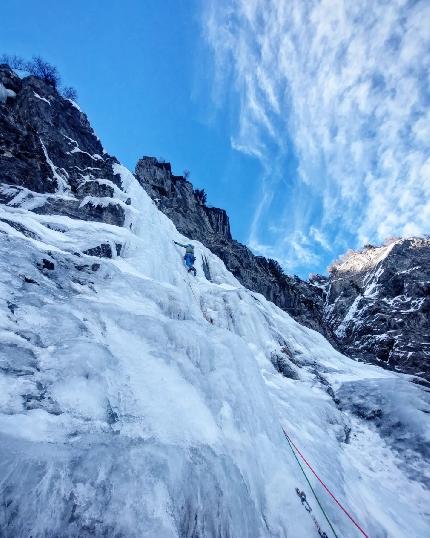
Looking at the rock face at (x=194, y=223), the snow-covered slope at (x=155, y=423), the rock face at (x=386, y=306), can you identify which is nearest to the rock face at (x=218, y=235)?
the rock face at (x=194, y=223)

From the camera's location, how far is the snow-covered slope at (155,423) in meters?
3.49

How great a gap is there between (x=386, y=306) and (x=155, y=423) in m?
40.3

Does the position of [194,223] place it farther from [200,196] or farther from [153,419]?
[153,419]

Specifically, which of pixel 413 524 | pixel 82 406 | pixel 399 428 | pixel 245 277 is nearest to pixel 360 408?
pixel 399 428

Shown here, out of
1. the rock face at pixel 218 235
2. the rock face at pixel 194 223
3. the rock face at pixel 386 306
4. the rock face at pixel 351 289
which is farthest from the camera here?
the rock face at pixel 386 306

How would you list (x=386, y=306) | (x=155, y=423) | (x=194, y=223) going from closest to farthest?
(x=155, y=423) → (x=194, y=223) → (x=386, y=306)

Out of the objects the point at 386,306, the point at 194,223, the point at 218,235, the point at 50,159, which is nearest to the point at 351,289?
the point at 386,306

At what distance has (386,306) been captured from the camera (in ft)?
131

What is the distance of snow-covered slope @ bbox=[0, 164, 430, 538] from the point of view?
349cm

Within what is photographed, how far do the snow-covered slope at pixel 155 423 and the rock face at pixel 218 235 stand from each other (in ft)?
53.0

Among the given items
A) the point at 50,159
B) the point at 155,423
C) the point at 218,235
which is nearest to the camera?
the point at 155,423

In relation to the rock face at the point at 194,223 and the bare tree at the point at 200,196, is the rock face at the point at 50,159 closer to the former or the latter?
the rock face at the point at 194,223

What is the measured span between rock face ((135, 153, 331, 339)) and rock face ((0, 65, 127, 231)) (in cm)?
628

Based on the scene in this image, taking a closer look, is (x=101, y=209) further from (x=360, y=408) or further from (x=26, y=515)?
(x=26, y=515)
